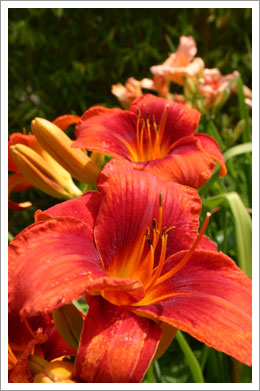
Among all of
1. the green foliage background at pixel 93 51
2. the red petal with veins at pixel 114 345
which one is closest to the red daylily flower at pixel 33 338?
the red petal with veins at pixel 114 345

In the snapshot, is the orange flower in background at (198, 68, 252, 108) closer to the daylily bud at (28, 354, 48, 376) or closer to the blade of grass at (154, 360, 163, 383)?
the blade of grass at (154, 360, 163, 383)

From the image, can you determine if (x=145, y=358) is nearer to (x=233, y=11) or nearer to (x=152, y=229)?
(x=152, y=229)

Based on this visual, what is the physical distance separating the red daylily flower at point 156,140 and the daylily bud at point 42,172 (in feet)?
0.26

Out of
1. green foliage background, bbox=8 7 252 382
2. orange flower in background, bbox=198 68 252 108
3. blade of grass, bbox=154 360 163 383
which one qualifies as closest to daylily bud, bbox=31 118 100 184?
blade of grass, bbox=154 360 163 383

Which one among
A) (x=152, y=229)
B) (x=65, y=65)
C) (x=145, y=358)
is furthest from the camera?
(x=65, y=65)

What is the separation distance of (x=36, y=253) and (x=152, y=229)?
0.16 meters

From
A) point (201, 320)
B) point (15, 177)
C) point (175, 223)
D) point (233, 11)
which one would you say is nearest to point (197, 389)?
point (201, 320)

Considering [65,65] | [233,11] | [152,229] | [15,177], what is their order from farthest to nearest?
[65,65] → [233,11] → [15,177] → [152,229]

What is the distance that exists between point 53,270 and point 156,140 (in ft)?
1.42

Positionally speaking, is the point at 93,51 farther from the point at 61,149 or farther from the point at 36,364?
the point at 36,364

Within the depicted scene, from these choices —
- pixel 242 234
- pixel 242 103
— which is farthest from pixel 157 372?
pixel 242 103

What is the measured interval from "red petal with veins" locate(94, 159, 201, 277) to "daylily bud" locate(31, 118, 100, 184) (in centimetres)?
20

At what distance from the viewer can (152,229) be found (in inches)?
22.0

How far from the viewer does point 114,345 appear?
17.3 inches
